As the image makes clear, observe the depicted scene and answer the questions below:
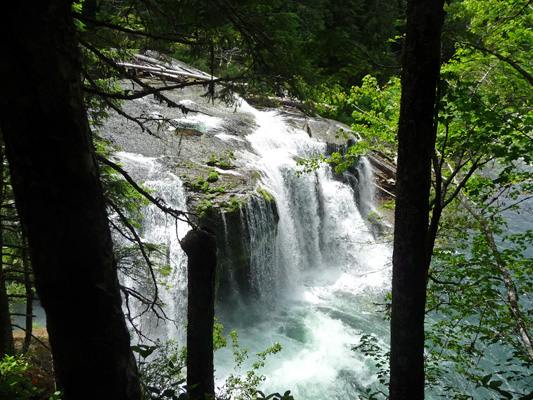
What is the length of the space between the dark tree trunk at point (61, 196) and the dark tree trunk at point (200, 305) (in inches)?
49.9

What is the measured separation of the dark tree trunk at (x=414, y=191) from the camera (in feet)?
8.54

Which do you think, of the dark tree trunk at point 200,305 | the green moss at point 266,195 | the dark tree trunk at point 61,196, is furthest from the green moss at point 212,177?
the dark tree trunk at point 61,196

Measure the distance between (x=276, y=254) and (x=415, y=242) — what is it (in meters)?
9.13

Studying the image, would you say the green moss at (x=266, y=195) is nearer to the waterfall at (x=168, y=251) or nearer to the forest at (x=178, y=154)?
the waterfall at (x=168, y=251)

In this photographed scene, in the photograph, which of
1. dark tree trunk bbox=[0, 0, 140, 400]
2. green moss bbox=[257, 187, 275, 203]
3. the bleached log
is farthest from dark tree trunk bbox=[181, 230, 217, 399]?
the bleached log

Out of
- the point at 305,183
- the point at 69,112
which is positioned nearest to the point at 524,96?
the point at 69,112

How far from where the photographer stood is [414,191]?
2775 millimetres

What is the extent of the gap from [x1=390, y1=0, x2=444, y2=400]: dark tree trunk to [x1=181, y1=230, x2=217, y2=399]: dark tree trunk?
143cm

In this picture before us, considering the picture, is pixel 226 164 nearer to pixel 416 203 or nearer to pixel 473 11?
pixel 473 11

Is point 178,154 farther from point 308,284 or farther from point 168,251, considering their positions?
point 308,284

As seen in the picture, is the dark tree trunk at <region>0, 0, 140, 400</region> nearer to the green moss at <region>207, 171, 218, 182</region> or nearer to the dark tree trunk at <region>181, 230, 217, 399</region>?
the dark tree trunk at <region>181, 230, 217, 399</region>

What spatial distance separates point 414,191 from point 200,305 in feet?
6.05

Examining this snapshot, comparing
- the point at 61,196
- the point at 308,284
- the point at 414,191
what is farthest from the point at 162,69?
the point at 61,196

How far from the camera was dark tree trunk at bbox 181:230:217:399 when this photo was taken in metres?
2.91
